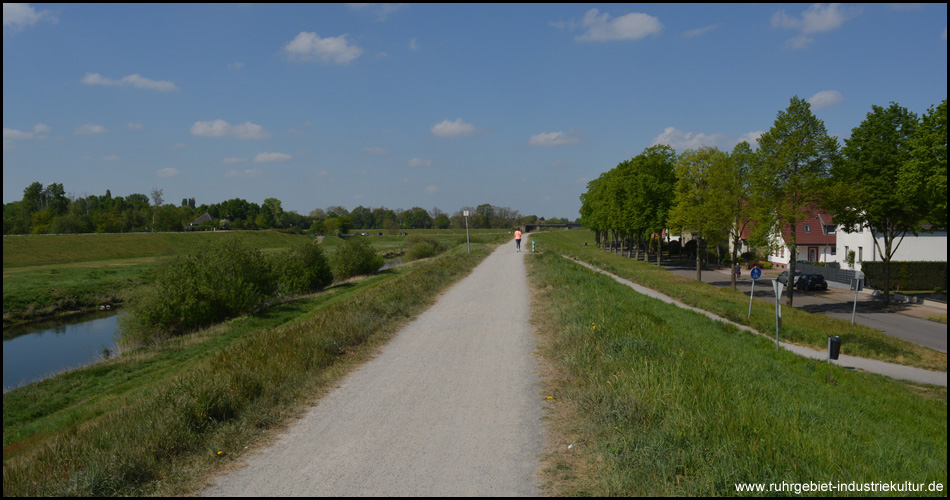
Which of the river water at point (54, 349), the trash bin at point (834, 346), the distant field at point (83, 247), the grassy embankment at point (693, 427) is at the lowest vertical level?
the river water at point (54, 349)

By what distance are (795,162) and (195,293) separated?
3727 centimetres

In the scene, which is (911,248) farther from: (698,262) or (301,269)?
(301,269)

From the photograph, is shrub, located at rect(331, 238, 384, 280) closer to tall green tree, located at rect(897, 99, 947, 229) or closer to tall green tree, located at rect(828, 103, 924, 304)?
tall green tree, located at rect(828, 103, 924, 304)

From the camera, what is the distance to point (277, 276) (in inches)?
1539

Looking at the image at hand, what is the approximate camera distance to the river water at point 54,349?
942 inches

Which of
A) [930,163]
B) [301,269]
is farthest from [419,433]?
[301,269]

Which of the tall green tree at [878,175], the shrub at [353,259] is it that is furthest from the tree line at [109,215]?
the tall green tree at [878,175]

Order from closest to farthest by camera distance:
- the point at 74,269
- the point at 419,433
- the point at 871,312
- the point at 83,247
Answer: the point at 419,433 < the point at 871,312 < the point at 74,269 < the point at 83,247

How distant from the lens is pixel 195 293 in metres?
29.2

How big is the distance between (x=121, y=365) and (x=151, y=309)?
22.9 feet

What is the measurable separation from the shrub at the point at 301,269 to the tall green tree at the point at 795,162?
116ft

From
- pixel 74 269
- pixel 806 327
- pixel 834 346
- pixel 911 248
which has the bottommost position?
pixel 806 327

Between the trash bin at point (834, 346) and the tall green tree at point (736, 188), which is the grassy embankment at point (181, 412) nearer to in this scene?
the trash bin at point (834, 346)

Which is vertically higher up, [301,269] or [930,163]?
[930,163]
